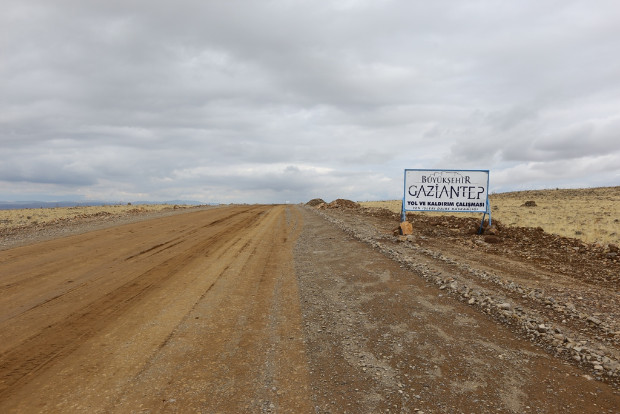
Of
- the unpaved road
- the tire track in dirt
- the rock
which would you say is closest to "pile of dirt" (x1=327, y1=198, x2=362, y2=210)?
the rock

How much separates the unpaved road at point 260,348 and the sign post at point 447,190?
849cm

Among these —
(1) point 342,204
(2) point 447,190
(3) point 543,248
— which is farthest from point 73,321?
(1) point 342,204

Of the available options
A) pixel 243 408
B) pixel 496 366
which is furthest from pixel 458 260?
pixel 243 408

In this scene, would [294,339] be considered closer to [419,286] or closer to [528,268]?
[419,286]

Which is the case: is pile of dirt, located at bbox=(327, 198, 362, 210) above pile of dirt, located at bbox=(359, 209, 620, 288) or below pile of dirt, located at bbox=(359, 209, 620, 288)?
above

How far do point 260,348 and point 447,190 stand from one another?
44.8ft

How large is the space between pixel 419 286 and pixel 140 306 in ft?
18.1

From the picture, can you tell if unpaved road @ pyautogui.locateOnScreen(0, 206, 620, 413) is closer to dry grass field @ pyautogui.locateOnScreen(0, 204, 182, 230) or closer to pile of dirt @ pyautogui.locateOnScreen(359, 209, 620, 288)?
pile of dirt @ pyautogui.locateOnScreen(359, 209, 620, 288)

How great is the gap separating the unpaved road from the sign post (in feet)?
27.9

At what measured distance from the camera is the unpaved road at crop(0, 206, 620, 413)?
142 inches

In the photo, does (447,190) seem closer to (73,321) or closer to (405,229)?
(405,229)

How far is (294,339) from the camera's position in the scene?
496cm

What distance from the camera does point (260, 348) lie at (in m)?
4.67

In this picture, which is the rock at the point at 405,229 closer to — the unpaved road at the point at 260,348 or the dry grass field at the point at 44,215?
the unpaved road at the point at 260,348
